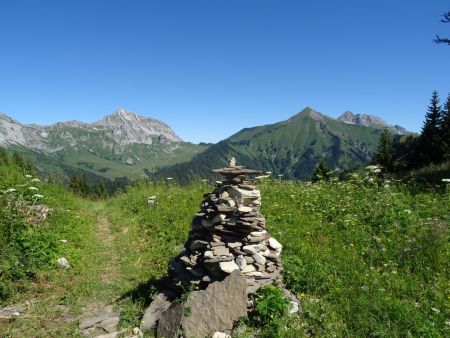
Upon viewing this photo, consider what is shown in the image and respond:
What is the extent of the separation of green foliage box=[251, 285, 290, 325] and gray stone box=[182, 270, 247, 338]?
26cm

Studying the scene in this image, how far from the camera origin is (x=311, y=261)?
29.9 feet

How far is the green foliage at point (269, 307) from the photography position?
22.9 ft

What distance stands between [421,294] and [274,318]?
3123 mm

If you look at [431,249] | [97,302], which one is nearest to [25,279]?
[97,302]

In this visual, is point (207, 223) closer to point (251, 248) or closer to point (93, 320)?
point (251, 248)

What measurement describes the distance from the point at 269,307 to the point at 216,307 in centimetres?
103

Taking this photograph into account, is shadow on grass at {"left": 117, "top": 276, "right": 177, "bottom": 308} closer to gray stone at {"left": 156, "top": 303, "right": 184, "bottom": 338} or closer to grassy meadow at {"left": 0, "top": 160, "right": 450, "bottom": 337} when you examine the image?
grassy meadow at {"left": 0, "top": 160, "right": 450, "bottom": 337}

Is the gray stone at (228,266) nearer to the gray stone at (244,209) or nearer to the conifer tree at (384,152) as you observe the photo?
the gray stone at (244,209)

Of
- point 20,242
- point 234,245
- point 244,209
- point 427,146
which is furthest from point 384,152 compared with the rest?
point 20,242

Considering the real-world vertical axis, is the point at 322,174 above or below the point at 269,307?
above

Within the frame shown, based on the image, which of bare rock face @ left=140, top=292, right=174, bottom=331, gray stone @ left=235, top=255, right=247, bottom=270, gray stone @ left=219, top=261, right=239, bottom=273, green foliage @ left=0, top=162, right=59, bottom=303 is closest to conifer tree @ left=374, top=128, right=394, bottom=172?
green foliage @ left=0, top=162, right=59, bottom=303

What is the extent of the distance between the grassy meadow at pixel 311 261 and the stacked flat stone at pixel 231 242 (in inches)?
33.8

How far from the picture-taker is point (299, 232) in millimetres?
11594

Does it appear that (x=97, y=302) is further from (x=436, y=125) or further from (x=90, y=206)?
(x=436, y=125)
